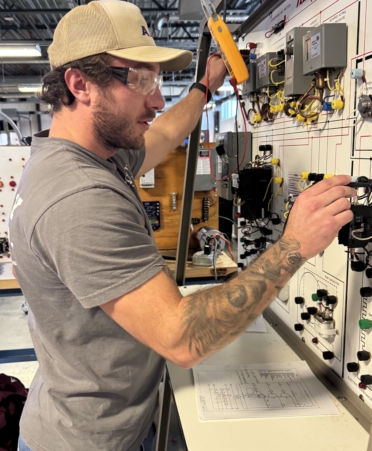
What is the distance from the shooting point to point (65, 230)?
688 mm

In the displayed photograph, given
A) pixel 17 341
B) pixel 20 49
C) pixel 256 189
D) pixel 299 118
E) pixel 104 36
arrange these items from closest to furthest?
pixel 104 36 → pixel 299 118 → pixel 256 189 → pixel 17 341 → pixel 20 49

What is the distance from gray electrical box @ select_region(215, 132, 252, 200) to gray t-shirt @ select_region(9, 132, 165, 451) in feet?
2.86

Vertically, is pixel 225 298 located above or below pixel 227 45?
below

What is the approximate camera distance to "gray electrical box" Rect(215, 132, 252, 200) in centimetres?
178

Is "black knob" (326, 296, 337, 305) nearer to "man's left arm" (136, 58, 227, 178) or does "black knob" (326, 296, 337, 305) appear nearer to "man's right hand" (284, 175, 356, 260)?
"man's right hand" (284, 175, 356, 260)

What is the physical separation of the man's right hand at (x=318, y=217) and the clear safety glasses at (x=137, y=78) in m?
0.45

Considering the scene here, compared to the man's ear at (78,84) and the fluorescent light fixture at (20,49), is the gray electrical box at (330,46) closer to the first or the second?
the man's ear at (78,84)

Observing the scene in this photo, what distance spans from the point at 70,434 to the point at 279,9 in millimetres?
1497

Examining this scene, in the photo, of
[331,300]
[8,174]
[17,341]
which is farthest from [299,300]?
[17,341]

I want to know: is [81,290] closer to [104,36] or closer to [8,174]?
[104,36]

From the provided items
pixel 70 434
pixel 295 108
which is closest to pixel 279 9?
pixel 295 108

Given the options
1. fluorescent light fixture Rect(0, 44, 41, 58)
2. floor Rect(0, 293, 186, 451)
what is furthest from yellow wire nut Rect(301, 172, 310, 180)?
fluorescent light fixture Rect(0, 44, 41, 58)

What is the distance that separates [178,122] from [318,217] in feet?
2.64

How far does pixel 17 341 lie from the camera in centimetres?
329
